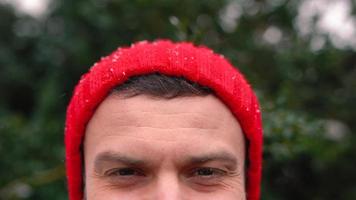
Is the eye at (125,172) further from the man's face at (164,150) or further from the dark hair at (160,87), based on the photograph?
the dark hair at (160,87)

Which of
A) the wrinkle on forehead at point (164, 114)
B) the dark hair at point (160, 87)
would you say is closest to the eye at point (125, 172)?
the wrinkle on forehead at point (164, 114)

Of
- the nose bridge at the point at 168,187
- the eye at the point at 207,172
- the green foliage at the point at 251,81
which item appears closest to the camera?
the nose bridge at the point at 168,187

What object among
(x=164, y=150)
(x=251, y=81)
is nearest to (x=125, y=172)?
(x=164, y=150)

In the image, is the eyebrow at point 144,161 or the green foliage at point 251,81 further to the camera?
the green foliage at point 251,81

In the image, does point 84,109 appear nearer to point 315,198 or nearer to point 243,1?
point 243,1

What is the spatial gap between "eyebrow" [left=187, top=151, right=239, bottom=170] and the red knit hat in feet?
0.49

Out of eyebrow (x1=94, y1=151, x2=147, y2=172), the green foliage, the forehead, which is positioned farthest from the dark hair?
the green foliage

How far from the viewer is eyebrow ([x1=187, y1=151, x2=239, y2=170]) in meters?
1.92

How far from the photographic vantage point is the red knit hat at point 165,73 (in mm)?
2033

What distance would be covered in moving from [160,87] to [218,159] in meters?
0.30

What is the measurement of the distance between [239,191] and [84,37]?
107 inches

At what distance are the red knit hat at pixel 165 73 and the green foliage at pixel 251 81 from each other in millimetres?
736

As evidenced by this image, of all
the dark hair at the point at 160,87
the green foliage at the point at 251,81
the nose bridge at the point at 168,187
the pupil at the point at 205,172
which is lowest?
the nose bridge at the point at 168,187

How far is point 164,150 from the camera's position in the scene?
6.25 ft
